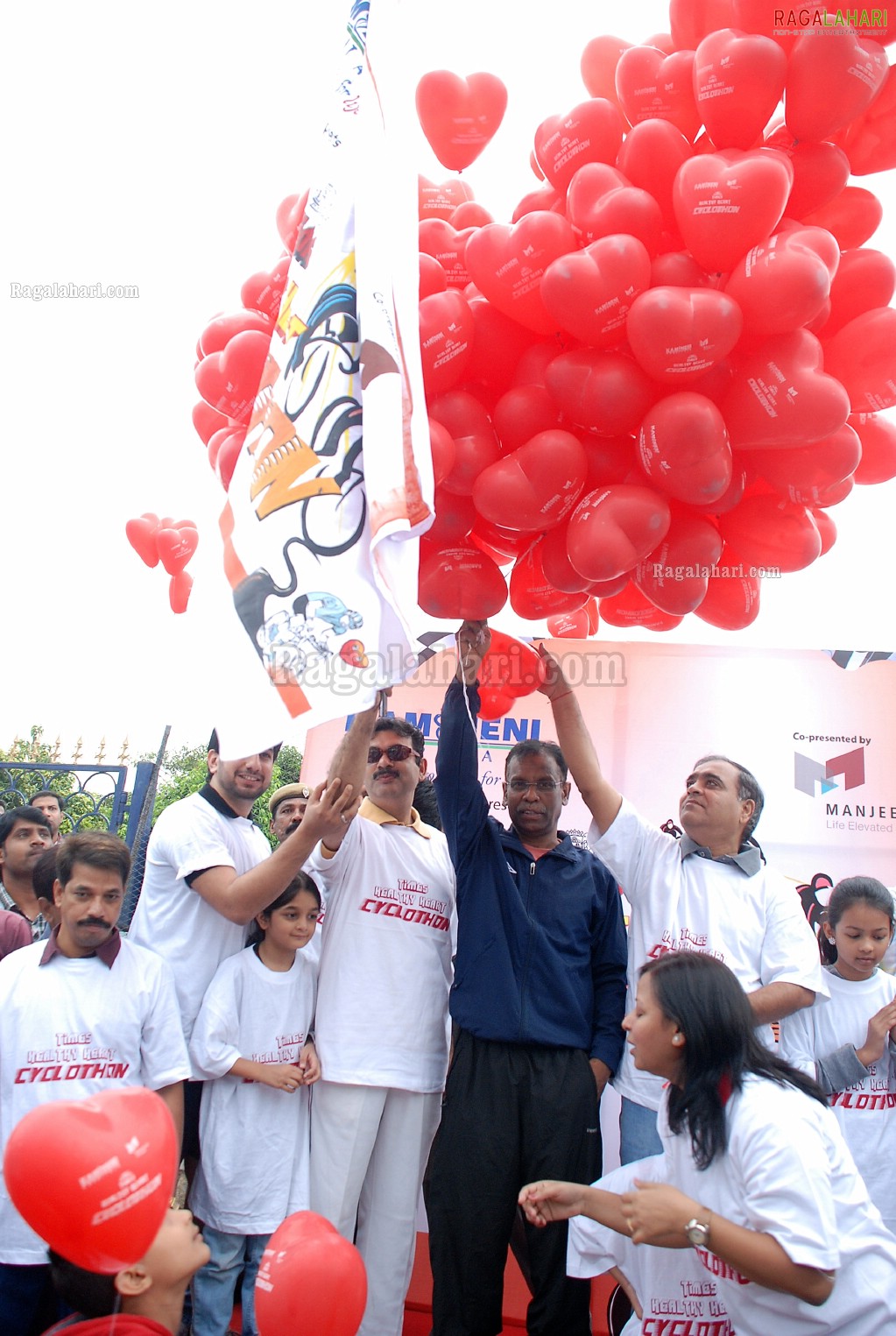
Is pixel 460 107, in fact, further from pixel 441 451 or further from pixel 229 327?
pixel 441 451

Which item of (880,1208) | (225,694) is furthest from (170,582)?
(880,1208)

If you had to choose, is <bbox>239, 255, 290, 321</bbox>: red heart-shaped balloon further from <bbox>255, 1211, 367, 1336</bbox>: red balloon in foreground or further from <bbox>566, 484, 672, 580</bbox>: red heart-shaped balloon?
<bbox>255, 1211, 367, 1336</bbox>: red balloon in foreground

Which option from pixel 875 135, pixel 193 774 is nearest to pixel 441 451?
pixel 875 135

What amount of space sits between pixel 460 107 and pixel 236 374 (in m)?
0.93

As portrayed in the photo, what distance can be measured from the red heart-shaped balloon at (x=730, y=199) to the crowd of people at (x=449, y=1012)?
1135 millimetres

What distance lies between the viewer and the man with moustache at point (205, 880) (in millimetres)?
2459

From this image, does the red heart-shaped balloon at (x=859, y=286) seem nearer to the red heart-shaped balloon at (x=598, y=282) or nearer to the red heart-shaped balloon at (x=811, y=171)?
the red heart-shaped balloon at (x=811, y=171)

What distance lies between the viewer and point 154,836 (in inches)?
104

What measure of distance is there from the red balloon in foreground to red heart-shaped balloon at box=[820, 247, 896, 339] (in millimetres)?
2253

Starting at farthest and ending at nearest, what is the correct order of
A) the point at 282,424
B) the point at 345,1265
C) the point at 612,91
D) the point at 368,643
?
the point at 612,91, the point at 282,424, the point at 368,643, the point at 345,1265

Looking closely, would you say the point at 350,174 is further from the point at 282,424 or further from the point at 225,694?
the point at 225,694

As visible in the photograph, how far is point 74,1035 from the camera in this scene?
2.20 m

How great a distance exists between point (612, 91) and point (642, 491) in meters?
1.16

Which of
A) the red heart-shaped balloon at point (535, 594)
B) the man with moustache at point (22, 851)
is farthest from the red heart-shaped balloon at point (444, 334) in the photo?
the man with moustache at point (22, 851)
